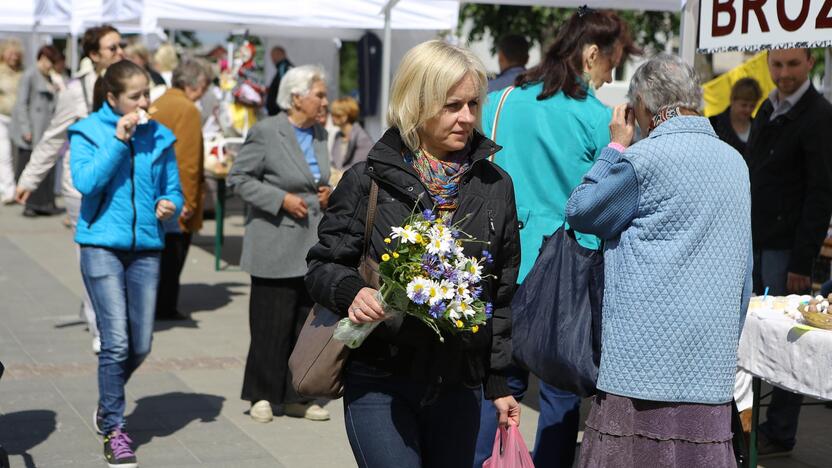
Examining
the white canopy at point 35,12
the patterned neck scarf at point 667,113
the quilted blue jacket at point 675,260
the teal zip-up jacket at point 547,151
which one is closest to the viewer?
the quilted blue jacket at point 675,260

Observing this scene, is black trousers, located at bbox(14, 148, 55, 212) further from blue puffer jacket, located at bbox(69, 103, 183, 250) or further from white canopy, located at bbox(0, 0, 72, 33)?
blue puffer jacket, located at bbox(69, 103, 183, 250)

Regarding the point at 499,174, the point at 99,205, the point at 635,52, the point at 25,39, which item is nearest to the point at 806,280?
the point at 635,52

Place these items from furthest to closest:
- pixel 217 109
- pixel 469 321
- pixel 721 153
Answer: pixel 217 109 < pixel 721 153 < pixel 469 321

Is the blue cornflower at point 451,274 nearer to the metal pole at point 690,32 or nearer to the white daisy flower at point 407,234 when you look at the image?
the white daisy flower at point 407,234

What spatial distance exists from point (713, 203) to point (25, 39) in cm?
2215

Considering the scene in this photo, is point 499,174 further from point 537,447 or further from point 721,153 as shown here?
point 537,447

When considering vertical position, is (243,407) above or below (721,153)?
below

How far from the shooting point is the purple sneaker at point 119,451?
5379 mm

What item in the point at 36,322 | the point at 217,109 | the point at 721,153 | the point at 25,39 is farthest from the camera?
the point at 25,39

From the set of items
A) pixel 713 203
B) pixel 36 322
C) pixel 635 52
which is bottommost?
pixel 36 322

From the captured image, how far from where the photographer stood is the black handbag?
382 centimetres

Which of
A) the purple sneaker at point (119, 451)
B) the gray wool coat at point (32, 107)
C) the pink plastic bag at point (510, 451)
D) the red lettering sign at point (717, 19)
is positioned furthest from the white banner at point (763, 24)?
the gray wool coat at point (32, 107)

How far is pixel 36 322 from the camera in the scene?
350 inches

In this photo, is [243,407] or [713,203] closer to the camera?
[713,203]
